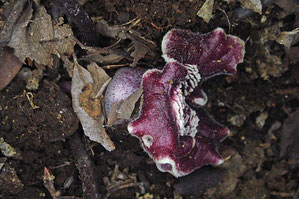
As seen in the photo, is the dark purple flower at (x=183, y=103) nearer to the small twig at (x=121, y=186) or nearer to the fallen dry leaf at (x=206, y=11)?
the fallen dry leaf at (x=206, y=11)

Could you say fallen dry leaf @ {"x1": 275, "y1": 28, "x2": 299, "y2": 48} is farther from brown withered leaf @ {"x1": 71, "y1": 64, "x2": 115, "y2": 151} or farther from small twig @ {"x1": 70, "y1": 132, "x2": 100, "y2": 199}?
small twig @ {"x1": 70, "y1": 132, "x2": 100, "y2": 199}

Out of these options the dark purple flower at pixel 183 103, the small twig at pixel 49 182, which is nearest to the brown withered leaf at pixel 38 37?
the dark purple flower at pixel 183 103

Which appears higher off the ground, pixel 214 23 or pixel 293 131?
pixel 214 23

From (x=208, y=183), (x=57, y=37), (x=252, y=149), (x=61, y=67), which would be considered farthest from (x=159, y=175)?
(x=57, y=37)

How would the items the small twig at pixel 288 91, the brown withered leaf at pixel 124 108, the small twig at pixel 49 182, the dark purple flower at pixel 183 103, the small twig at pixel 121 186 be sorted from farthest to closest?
the small twig at pixel 288 91
the small twig at pixel 121 186
the small twig at pixel 49 182
the brown withered leaf at pixel 124 108
the dark purple flower at pixel 183 103

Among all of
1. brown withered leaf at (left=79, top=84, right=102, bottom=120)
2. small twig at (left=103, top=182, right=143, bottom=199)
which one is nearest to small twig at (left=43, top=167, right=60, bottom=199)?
small twig at (left=103, top=182, right=143, bottom=199)

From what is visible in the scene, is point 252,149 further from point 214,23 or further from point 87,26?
point 87,26
